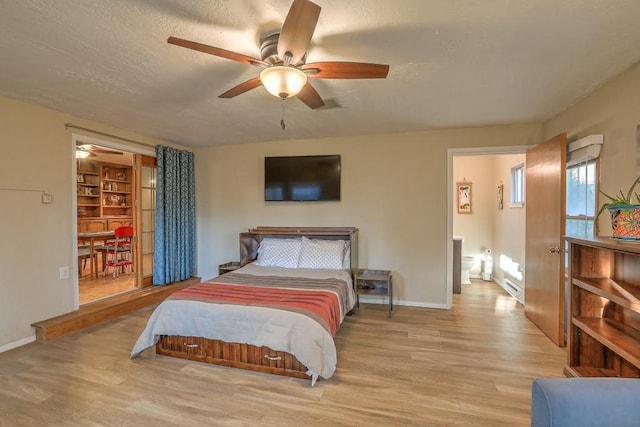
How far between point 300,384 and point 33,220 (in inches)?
119

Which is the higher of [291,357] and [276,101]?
[276,101]

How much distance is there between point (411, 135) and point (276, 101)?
6.41 feet

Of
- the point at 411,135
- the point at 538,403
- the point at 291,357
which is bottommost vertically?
the point at 291,357

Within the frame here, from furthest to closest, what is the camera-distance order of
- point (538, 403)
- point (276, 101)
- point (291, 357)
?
1. point (276, 101)
2. point (291, 357)
3. point (538, 403)

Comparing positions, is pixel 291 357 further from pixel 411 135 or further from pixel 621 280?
pixel 411 135

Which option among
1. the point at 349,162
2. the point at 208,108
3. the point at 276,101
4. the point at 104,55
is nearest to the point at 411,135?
the point at 349,162

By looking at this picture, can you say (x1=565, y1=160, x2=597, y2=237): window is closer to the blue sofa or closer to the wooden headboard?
the blue sofa

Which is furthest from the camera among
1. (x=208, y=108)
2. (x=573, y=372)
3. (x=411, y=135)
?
(x=411, y=135)

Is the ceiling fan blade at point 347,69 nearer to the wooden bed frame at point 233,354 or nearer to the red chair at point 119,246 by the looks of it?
the wooden bed frame at point 233,354

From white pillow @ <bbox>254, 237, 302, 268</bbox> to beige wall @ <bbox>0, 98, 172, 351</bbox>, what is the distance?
2.08 m

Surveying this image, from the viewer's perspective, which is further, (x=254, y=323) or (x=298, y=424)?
(x=254, y=323)

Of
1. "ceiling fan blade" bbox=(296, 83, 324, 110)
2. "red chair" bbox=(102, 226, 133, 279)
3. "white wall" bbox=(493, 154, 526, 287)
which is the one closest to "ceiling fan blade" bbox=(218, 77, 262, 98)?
"ceiling fan blade" bbox=(296, 83, 324, 110)

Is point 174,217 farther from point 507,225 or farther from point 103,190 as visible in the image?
point 507,225

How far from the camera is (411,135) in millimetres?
3916
